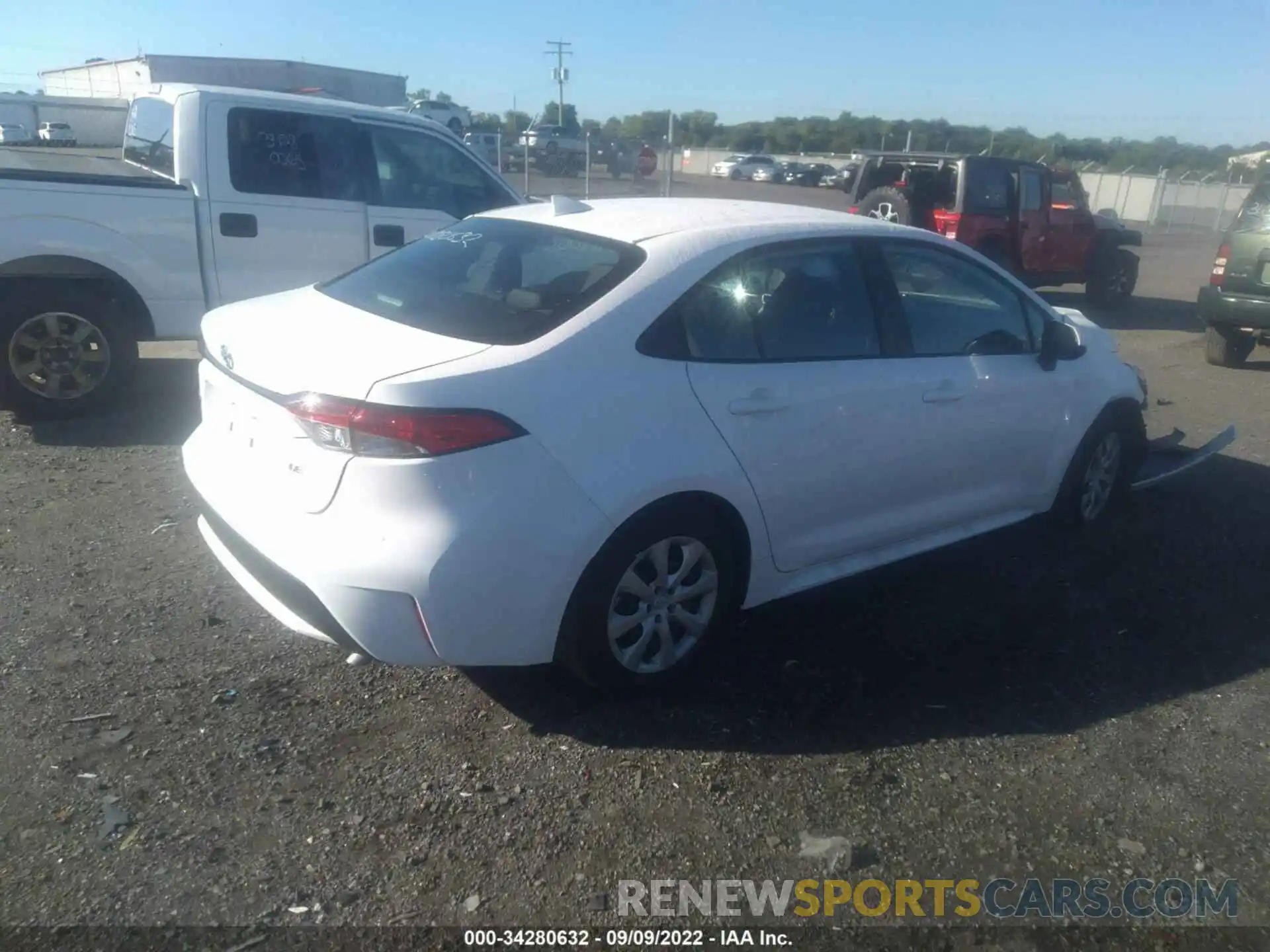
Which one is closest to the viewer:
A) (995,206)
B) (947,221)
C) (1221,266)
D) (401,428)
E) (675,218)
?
(401,428)

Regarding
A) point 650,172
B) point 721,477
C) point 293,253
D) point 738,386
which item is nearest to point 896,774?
point 721,477

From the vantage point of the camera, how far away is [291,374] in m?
3.20

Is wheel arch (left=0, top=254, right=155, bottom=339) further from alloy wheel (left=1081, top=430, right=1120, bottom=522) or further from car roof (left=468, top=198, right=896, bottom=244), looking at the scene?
alloy wheel (left=1081, top=430, right=1120, bottom=522)

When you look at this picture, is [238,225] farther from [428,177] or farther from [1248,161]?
[1248,161]

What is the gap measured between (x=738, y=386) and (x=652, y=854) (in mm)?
1564

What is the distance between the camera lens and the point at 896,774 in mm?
3293

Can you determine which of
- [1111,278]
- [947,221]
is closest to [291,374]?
[947,221]

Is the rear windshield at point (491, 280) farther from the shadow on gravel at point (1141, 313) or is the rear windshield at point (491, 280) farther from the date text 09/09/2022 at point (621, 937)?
the shadow on gravel at point (1141, 313)

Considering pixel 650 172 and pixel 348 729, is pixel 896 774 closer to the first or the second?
pixel 348 729

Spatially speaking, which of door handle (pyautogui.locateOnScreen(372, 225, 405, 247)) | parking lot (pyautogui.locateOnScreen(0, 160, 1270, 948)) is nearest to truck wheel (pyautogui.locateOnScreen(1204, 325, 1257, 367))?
parking lot (pyautogui.locateOnScreen(0, 160, 1270, 948))

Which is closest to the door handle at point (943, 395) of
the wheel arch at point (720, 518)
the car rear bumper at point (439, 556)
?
the wheel arch at point (720, 518)

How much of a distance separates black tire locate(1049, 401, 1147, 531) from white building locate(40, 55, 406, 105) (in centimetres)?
3628

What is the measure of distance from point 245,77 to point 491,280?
4146cm

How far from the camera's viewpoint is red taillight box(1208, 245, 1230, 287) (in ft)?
32.3
